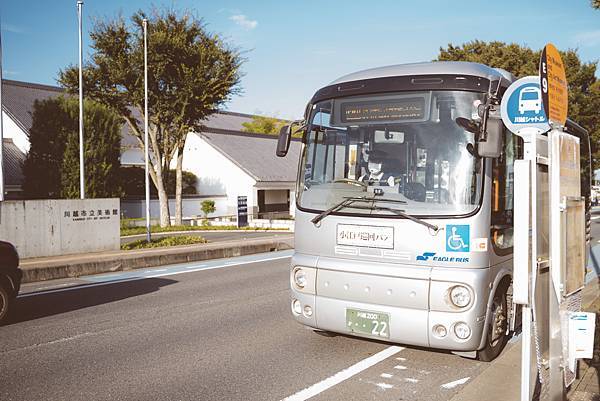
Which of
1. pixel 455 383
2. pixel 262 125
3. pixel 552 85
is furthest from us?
pixel 262 125

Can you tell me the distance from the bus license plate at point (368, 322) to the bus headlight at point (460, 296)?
671 millimetres

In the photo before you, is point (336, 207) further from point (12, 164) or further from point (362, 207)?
point (12, 164)

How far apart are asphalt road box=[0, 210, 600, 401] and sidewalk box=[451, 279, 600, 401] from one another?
24cm

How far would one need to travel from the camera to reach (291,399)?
4969 millimetres

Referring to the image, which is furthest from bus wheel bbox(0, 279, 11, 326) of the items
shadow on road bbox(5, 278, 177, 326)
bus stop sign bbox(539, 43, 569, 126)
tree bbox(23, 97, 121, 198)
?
tree bbox(23, 97, 121, 198)

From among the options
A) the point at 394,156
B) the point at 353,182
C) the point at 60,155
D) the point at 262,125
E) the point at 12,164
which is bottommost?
the point at 353,182

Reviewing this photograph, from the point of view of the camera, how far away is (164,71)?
27.8 m

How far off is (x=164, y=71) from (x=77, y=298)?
772 inches

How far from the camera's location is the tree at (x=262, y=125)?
213 feet

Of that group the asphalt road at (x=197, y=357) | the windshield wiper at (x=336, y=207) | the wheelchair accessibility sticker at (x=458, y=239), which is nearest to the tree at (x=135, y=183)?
the asphalt road at (x=197, y=357)

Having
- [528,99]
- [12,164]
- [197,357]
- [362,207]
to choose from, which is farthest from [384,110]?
[12,164]

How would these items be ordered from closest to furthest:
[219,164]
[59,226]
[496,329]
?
[496,329]
[59,226]
[219,164]

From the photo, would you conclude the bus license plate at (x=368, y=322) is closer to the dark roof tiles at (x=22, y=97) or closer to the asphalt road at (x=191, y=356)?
the asphalt road at (x=191, y=356)

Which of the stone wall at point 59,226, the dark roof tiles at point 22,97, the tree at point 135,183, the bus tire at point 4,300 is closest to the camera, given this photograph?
the bus tire at point 4,300
